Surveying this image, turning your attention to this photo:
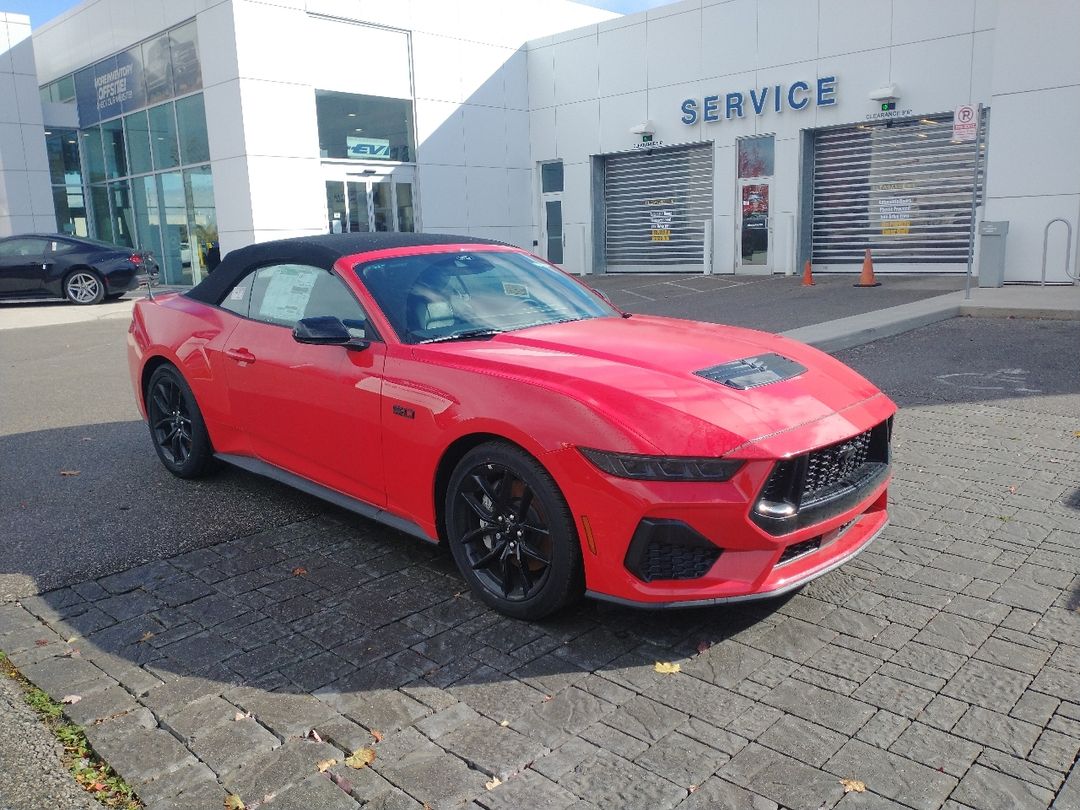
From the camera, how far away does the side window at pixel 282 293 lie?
4863 mm

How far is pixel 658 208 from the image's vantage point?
80.1 ft

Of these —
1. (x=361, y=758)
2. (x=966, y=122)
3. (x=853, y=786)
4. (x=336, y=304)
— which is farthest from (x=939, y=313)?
(x=361, y=758)

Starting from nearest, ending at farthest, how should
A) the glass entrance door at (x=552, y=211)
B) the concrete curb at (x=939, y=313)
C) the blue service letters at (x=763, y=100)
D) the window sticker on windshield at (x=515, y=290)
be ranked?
the window sticker on windshield at (x=515, y=290) → the concrete curb at (x=939, y=313) → the blue service letters at (x=763, y=100) → the glass entrance door at (x=552, y=211)

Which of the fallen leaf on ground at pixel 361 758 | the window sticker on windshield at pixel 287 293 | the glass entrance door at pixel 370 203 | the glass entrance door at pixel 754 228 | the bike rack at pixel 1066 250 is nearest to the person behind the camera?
the fallen leaf on ground at pixel 361 758

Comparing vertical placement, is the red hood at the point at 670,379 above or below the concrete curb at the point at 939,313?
above

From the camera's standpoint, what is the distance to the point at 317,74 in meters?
22.0

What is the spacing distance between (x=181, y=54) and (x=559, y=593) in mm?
22905

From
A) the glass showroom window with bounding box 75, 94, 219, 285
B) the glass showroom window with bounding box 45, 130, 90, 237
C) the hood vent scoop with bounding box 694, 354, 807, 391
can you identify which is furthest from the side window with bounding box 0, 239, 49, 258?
the hood vent scoop with bounding box 694, 354, 807, 391

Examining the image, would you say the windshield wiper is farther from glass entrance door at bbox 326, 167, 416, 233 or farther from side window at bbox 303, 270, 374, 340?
glass entrance door at bbox 326, 167, 416, 233

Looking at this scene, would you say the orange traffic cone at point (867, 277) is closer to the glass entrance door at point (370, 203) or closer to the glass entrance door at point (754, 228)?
the glass entrance door at point (754, 228)

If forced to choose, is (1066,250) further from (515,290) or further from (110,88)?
(110,88)

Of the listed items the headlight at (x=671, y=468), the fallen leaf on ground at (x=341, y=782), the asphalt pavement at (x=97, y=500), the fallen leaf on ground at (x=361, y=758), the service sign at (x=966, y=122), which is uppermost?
the service sign at (x=966, y=122)

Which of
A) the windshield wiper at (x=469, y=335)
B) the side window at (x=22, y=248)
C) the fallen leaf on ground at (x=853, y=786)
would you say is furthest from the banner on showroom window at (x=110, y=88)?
the fallen leaf on ground at (x=853, y=786)

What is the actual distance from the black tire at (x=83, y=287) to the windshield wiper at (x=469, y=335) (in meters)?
17.3
